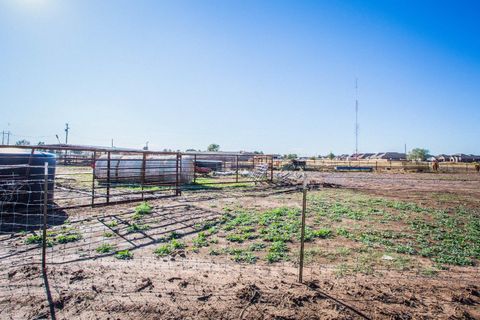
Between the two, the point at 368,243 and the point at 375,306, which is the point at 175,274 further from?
the point at 368,243

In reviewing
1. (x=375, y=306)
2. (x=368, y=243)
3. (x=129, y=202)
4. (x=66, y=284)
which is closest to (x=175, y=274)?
(x=66, y=284)

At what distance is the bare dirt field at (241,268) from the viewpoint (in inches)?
130

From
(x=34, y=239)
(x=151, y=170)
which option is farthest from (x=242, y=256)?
(x=151, y=170)

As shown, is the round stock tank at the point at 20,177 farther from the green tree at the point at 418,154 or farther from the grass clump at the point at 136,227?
the green tree at the point at 418,154

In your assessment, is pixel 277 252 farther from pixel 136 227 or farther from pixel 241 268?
pixel 136 227

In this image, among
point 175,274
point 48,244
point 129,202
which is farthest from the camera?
point 129,202

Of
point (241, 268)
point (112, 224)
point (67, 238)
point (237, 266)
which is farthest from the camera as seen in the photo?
point (112, 224)

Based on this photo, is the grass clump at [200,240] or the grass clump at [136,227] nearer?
the grass clump at [200,240]

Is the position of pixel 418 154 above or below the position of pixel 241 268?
above

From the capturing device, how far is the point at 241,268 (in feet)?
14.8

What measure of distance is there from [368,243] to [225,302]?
401cm

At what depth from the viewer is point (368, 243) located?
5969 millimetres

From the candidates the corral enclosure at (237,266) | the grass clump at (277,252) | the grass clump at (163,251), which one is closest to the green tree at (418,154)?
the corral enclosure at (237,266)

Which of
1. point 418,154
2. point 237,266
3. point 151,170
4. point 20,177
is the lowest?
point 237,266
